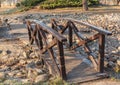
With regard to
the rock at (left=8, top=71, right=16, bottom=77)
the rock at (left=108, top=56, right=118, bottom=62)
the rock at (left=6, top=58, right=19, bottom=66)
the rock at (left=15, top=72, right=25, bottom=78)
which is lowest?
the rock at (left=108, top=56, right=118, bottom=62)

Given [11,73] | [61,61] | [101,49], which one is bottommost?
[11,73]

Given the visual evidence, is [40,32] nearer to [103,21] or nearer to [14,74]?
[14,74]

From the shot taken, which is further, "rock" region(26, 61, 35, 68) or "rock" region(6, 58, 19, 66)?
"rock" region(6, 58, 19, 66)

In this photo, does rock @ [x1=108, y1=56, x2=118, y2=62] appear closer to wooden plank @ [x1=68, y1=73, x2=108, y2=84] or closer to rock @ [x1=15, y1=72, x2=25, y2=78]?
wooden plank @ [x1=68, y1=73, x2=108, y2=84]

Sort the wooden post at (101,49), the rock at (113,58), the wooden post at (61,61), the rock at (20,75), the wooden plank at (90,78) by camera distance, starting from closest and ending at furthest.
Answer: the wooden post at (61,61) → the wooden plank at (90,78) → the wooden post at (101,49) → the rock at (20,75) → the rock at (113,58)

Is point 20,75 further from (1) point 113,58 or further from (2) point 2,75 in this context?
(1) point 113,58

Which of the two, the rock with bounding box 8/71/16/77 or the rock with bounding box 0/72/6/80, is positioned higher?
the rock with bounding box 0/72/6/80

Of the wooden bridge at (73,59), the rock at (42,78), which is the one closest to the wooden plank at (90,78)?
the wooden bridge at (73,59)

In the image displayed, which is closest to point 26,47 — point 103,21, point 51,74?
point 51,74

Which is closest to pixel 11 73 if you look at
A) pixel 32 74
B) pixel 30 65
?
pixel 32 74

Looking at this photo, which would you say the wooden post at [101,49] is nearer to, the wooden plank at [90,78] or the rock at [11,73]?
the wooden plank at [90,78]

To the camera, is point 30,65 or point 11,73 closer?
point 11,73

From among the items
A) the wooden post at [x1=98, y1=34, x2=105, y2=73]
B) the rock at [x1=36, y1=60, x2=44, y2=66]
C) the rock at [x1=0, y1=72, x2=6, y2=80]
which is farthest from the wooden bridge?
the rock at [x1=0, y1=72, x2=6, y2=80]

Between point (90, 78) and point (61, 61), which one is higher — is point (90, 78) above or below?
below
